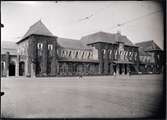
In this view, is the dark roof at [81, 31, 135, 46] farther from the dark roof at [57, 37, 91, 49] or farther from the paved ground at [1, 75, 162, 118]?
the paved ground at [1, 75, 162, 118]

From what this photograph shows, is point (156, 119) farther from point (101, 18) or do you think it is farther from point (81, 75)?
point (101, 18)

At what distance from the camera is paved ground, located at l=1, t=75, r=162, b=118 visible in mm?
2111

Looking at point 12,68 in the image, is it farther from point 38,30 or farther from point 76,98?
point 76,98

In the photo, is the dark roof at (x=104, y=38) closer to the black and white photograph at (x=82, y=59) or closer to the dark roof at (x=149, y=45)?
the black and white photograph at (x=82, y=59)

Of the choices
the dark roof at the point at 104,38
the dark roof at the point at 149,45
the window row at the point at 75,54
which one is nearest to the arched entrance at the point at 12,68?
the window row at the point at 75,54

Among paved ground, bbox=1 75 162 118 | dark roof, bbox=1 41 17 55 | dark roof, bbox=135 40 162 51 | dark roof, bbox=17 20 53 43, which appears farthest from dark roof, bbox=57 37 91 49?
dark roof, bbox=135 40 162 51

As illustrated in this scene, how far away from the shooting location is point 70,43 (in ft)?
7.54

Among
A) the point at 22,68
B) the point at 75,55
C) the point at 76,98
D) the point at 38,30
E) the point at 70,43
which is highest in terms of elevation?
the point at 38,30

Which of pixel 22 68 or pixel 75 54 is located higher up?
pixel 75 54

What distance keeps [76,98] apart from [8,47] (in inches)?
31.0

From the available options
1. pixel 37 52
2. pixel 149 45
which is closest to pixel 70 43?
pixel 37 52

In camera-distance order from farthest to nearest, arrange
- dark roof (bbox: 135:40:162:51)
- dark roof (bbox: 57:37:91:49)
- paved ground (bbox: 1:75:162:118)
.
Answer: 1. dark roof (bbox: 135:40:162:51)
2. dark roof (bbox: 57:37:91:49)
3. paved ground (bbox: 1:75:162:118)

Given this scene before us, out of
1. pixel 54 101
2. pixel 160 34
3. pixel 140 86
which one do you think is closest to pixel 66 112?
pixel 54 101

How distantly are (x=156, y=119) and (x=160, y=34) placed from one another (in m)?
0.83
